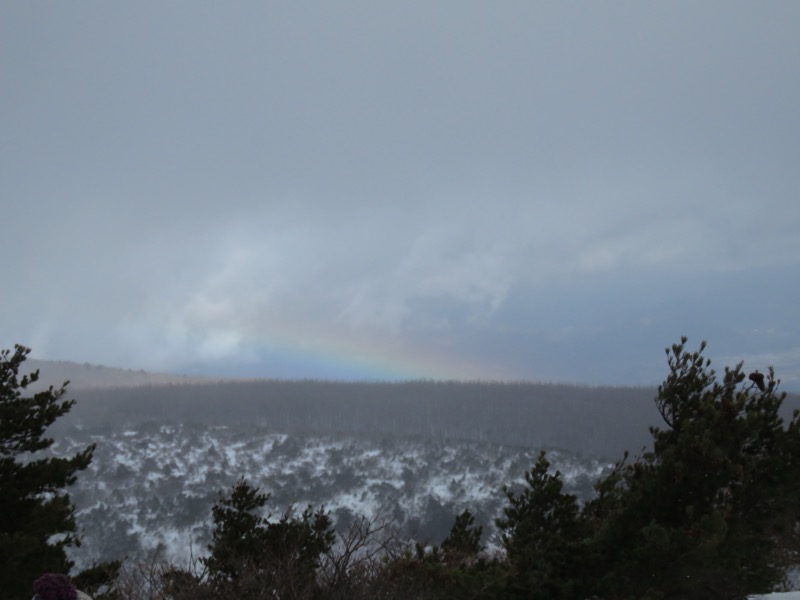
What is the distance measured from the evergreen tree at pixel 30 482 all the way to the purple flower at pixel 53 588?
978 cm

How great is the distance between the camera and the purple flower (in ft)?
16.2

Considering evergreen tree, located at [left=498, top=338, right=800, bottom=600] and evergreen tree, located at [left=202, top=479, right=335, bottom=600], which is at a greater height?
evergreen tree, located at [left=498, top=338, right=800, bottom=600]

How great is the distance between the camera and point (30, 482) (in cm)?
1473

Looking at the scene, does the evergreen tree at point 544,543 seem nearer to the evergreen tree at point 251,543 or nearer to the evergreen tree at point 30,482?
the evergreen tree at point 251,543

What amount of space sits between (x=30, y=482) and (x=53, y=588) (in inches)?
457

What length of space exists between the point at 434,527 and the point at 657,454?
122 meters

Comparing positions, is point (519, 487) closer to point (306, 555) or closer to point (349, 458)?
point (349, 458)

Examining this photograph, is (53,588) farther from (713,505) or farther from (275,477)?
(275,477)

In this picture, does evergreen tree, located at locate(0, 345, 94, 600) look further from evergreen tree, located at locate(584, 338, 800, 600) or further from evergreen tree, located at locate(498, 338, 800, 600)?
evergreen tree, located at locate(584, 338, 800, 600)

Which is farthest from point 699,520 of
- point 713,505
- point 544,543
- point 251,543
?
point 251,543

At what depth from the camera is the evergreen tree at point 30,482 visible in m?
13.9

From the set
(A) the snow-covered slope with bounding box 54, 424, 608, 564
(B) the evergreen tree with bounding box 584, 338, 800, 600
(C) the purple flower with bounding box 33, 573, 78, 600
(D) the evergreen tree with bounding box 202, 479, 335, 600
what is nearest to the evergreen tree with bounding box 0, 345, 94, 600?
(D) the evergreen tree with bounding box 202, 479, 335, 600

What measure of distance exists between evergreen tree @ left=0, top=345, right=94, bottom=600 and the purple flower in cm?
978

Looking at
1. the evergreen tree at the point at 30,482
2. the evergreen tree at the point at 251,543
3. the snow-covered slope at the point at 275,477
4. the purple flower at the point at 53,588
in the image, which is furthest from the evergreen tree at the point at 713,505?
the snow-covered slope at the point at 275,477
